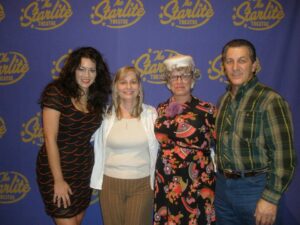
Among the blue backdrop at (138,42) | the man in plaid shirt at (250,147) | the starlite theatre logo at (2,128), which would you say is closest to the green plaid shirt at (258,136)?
the man in plaid shirt at (250,147)

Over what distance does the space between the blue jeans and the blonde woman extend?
49 centimetres

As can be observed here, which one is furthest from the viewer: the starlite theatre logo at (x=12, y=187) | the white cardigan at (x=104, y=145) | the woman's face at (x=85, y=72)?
the starlite theatre logo at (x=12, y=187)

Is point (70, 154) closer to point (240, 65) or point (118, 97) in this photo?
point (118, 97)

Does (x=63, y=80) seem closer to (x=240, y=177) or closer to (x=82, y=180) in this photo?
(x=82, y=180)

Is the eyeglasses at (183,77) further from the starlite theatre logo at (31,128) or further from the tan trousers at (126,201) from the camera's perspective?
the starlite theatre logo at (31,128)

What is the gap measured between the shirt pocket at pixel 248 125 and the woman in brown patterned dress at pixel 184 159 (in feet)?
0.92

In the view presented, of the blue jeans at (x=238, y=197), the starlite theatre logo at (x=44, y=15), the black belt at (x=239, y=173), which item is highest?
the starlite theatre logo at (x=44, y=15)

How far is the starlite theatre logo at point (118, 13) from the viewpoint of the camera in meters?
2.18

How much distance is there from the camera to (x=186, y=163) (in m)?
1.63

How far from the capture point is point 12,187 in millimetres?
2381

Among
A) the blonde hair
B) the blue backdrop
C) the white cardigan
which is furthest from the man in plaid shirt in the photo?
the blue backdrop

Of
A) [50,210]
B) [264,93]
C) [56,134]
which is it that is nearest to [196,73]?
[264,93]

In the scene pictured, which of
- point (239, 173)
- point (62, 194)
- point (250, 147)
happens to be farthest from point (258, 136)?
point (62, 194)

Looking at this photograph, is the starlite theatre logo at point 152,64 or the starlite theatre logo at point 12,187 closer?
the starlite theatre logo at point 152,64
